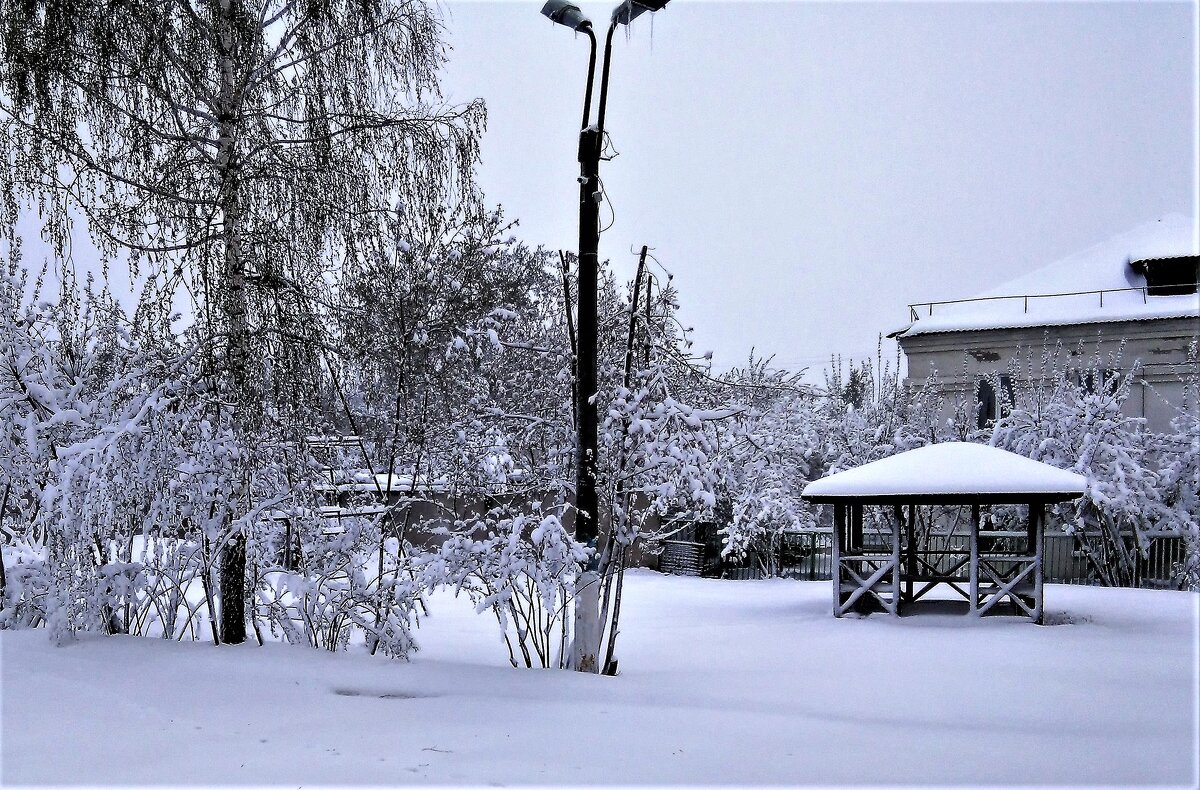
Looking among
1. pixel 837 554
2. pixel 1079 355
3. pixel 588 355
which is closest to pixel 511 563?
pixel 588 355

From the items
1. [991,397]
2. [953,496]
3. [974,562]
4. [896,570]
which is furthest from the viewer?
[991,397]

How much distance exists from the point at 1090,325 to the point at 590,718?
910 inches

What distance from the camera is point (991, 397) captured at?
25875 mm

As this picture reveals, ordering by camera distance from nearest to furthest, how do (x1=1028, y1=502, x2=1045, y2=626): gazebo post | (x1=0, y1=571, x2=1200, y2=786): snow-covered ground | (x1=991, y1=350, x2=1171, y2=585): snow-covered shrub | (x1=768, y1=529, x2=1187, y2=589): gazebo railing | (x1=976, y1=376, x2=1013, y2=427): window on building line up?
(x1=0, y1=571, x2=1200, y2=786): snow-covered ground
(x1=1028, y1=502, x2=1045, y2=626): gazebo post
(x1=991, y1=350, x2=1171, y2=585): snow-covered shrub
(x1=768, y1=529, x2=1187, y2=589): gazebo railing
(x1=976, y1=376, x2=1013, y2=427): window on building

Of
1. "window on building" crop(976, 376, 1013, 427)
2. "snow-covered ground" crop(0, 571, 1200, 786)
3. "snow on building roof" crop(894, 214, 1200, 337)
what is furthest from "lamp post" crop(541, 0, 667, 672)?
"snow on building roof" crop(894, 214, 1200, 337)

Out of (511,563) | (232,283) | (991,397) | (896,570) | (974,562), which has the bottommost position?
(896,570)

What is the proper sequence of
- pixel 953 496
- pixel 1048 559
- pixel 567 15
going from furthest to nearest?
pixel 1048 559
pixel 953 496
pixel 567 15

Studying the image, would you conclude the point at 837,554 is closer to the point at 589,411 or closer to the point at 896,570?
the point at 896,570

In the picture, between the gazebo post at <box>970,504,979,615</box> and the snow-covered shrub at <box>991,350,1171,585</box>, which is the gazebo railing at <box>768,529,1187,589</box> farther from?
the gazebo post at <box>970,504,979,615</box>

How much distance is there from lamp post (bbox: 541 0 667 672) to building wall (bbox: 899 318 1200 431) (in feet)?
59.3

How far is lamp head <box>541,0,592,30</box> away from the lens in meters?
7.43

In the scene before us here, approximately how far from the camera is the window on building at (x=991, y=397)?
2444 centimetres

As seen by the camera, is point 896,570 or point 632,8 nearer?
point 632,8

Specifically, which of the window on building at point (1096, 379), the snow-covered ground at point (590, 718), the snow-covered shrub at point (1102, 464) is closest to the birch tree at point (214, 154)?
the snow-covered ground at point (590, 718)
